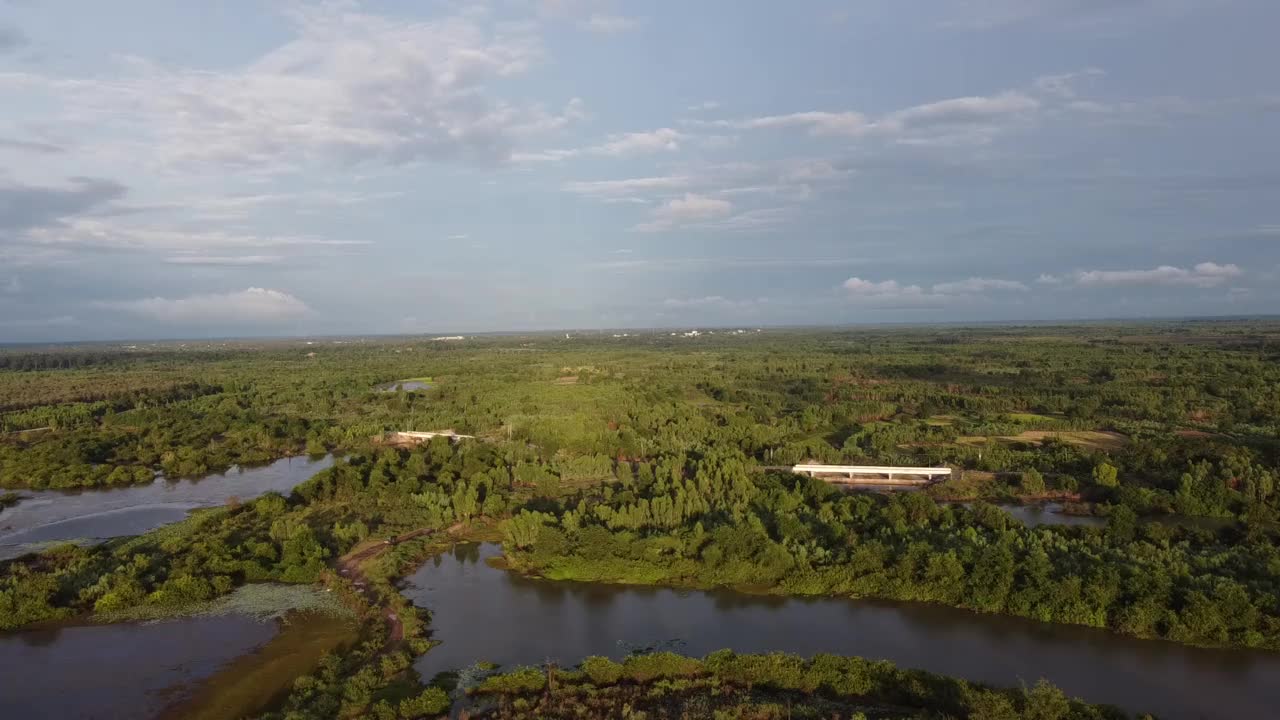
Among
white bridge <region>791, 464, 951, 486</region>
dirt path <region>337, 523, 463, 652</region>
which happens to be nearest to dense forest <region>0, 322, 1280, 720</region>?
dirt path <region>337, 523, 463, 652</region>

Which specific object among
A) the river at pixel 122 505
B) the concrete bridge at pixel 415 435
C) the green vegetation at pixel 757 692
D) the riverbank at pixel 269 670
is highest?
the concrete bridge at pixel 415 435

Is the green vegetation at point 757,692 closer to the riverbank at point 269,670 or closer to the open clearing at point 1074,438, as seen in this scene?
the riverbank at point 269,670

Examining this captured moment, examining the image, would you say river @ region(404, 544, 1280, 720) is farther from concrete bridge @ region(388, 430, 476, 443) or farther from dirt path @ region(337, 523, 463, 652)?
concrete bridge @ region(388, 430, 476, 443)

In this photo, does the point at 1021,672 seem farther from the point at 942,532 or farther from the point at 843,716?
the point at 942,532

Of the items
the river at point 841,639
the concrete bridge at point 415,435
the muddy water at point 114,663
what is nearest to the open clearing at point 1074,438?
the river at point 841,639

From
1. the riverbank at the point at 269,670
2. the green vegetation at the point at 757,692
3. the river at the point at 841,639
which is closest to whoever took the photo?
the green vegetation at the point at 757,692

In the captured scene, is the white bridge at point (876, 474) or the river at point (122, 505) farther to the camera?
the white bridge at point (876, 474)

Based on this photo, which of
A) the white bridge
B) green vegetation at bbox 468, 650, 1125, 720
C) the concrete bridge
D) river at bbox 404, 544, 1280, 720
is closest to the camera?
green vegetation at bbox 468, 650, 1125, 720
